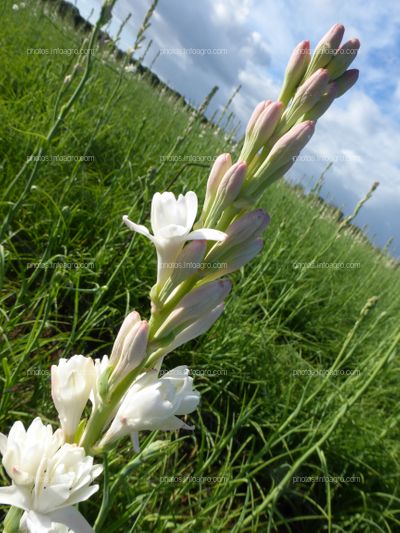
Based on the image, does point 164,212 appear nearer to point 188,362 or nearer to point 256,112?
point 256,112

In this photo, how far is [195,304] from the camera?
803 millimetres

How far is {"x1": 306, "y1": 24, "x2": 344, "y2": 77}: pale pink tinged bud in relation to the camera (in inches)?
35.5

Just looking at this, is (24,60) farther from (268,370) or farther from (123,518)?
(123,518)

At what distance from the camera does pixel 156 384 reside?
0.76m

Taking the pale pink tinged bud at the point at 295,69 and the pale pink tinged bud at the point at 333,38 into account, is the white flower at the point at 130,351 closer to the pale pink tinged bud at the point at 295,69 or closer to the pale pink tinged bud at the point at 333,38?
the pale pink tinged bud at the point at 295,69

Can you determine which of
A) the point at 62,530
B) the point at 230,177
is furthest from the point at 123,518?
the point at 230,177

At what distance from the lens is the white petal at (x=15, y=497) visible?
656 mm

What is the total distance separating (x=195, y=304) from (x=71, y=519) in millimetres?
396

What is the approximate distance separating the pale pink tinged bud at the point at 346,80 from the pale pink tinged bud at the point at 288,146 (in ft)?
0.47

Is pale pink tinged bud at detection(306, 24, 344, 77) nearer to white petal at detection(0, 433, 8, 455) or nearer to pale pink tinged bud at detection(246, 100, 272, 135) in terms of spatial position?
pale pink tinged bud at detection(246, 100, 272, 135)

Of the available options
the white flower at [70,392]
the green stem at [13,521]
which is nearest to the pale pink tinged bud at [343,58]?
the white flower at [70,392]

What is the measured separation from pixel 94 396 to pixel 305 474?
7.24 feet

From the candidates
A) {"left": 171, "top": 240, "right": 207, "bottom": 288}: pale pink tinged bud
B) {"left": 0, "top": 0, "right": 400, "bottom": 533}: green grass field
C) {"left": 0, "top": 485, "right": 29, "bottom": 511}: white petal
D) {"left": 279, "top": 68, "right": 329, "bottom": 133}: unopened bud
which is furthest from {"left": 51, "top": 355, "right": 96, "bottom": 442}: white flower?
{"left": 0, "top": 0, "right": 400, "bottom": 533}: green grass field

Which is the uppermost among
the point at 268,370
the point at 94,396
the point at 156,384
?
the point at 156,384
